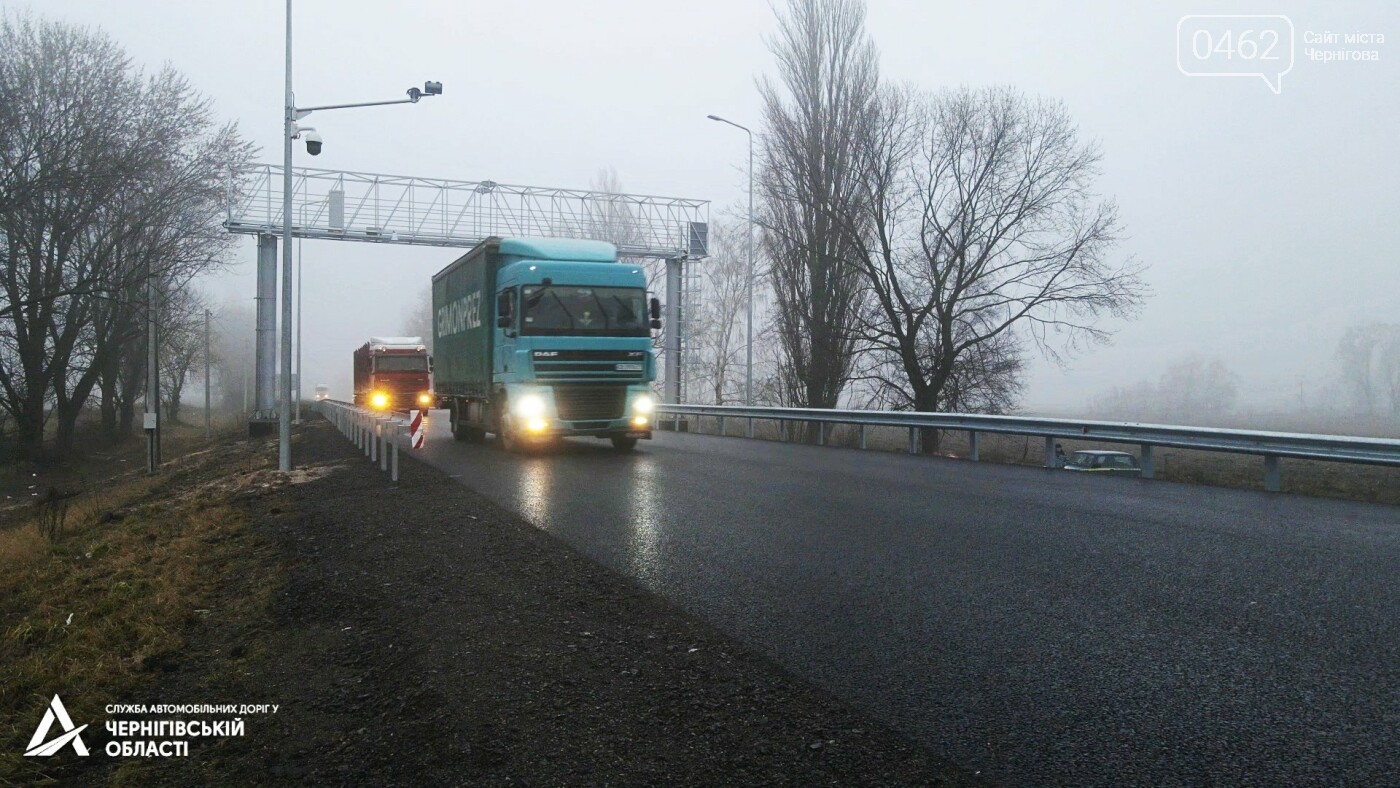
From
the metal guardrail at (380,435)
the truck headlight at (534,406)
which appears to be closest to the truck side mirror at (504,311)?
the truck headlight at (534,406)

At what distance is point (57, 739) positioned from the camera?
13.9 ft

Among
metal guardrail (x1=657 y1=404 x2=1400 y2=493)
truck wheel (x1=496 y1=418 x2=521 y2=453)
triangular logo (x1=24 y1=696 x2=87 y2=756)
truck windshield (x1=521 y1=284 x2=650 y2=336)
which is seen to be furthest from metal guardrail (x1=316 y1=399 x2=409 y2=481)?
metal guardrail (x1=657 y1=404 x2=1400 y2=493)

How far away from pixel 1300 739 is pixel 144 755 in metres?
4.53

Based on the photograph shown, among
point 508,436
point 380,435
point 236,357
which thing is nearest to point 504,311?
point 508,436

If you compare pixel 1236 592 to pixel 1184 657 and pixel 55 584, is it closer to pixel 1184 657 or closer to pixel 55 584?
pixel 1184 657

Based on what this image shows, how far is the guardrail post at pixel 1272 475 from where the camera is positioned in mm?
11945

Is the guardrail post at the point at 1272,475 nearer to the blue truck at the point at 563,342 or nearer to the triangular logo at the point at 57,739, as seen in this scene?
the blue truck at the point at 563,342

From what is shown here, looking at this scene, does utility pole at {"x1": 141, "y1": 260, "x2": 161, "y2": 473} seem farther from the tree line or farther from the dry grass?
the dry grass

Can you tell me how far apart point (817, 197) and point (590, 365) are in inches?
600

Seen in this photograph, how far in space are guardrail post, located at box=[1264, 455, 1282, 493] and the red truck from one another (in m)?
31.3

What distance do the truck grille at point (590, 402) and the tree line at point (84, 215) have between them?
1284 cm

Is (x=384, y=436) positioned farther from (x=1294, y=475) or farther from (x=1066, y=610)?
(x=1294, y=475)

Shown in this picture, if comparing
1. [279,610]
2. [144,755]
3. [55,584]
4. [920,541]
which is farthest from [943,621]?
[55,584]

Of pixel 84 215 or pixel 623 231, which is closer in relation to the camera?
pixel 84 215
